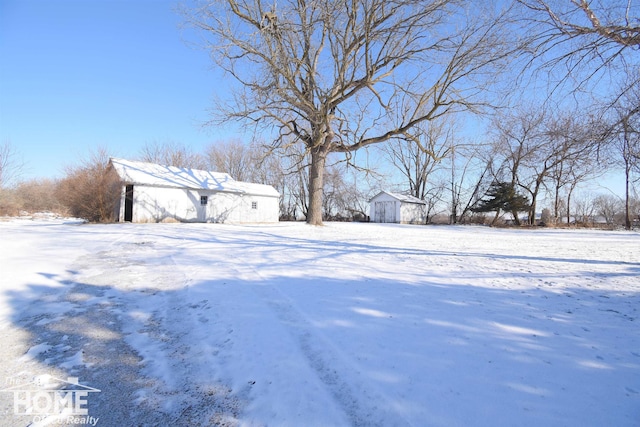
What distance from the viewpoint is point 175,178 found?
827 inches

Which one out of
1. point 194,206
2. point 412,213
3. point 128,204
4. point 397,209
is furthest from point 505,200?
point 128,204

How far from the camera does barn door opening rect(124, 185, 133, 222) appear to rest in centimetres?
1855

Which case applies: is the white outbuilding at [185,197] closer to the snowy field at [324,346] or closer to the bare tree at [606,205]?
the snowy field at [324,346]

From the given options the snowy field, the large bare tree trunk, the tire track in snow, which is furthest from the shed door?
the tire track in snow

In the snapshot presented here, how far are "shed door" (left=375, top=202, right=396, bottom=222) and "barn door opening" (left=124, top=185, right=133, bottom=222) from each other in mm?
24817

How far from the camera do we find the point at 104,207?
16688mm

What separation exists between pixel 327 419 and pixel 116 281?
4.18m

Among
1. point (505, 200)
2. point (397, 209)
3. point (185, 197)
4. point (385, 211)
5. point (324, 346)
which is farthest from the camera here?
point (385, 211)

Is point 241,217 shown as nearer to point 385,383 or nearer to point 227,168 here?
point 227,168

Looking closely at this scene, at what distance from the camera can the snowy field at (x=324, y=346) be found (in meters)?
1.71

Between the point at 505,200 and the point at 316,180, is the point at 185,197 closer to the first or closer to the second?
the point at 316,180

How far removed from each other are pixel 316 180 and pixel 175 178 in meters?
12.7

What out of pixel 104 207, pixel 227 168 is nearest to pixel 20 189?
pixel 227 168

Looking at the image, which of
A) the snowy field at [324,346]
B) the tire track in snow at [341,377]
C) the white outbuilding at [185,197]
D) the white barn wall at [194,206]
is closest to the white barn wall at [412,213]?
the white outbuilding at [185,197]
